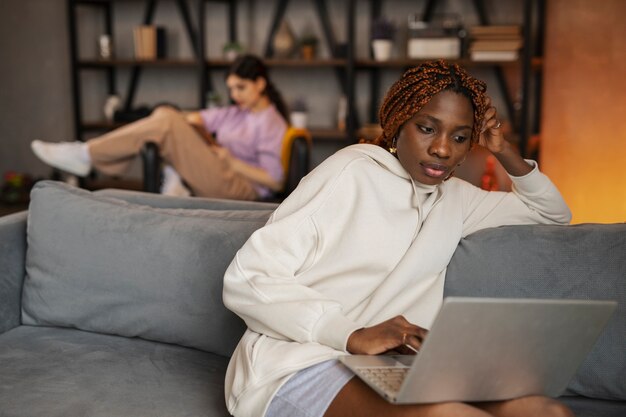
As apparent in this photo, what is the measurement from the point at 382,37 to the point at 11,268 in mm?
3706

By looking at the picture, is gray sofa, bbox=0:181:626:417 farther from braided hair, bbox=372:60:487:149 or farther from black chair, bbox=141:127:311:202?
black chair, bbox=141:127:311:202

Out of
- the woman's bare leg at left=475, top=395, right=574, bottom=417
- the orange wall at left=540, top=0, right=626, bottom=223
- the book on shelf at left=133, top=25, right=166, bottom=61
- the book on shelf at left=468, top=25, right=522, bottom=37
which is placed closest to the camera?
the woman's bare leg at left=475, top=395, right=574, bottom=417

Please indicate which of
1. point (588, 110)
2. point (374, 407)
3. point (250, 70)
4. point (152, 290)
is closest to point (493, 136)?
point (374, 407)

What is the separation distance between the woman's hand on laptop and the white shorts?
0.17 feet

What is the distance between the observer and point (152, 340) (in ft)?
6.85

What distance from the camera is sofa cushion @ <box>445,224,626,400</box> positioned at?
1717mm

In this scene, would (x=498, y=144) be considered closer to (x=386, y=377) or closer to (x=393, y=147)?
(x=393, y=147)

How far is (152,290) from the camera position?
2.05 m

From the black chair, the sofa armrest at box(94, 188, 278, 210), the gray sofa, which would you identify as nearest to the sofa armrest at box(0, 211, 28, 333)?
the gray sofa

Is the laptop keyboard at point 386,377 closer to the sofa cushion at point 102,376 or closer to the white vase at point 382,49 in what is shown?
the sofa cushion at point 102,376

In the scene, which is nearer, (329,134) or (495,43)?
(495,43)

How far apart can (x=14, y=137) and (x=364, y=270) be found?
5768 millimetres

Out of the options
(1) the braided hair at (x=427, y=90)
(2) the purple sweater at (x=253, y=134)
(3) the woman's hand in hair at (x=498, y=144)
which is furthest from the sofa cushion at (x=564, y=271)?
(2) the purple sweater at (x=253, y=134)

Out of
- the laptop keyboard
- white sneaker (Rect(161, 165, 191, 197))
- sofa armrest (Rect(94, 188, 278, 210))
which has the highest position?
sofa armrest (Rect(94, 188, 278, 210))
